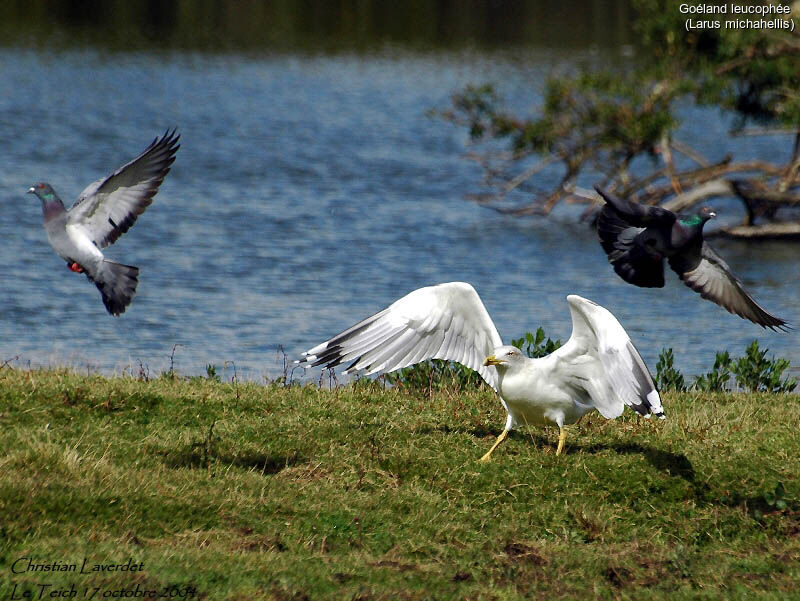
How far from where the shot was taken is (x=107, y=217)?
991 cm

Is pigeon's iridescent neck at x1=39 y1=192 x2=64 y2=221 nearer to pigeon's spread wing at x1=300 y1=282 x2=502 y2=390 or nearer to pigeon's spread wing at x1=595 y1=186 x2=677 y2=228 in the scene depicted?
pigeon's spread wing at x1=300 y1=282 x2=502 y2=390

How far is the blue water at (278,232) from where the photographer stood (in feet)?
54.4

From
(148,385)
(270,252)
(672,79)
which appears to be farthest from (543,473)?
(672,79)

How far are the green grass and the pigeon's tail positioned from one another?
65 centimetres

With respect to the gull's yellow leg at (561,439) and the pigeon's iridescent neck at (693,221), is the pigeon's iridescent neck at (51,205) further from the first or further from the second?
the pigeon's iridescent neck at (693,221)

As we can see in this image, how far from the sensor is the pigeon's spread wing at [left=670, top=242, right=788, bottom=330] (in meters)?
9.09

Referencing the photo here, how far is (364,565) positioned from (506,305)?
1254 centimetres

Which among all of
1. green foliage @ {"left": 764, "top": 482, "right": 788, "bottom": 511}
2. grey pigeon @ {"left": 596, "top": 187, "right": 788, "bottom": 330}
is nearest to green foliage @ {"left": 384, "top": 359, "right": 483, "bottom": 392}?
grey pigeon @ {"left": 596, "top": 187, "right": 788, "bottom": 330}

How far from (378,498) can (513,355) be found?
1429 mm

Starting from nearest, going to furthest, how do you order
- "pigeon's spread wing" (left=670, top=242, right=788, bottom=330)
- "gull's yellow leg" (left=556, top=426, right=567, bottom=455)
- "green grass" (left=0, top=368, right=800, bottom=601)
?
1. "green grass" (left=0, top=368, right=800, bottom=601)
2. "gull's yellow leg" (left=556, top=426, right=567, bottom=455)
3. "pigeon's spread wing" (left=670, top=242, right=788, bottom=330)

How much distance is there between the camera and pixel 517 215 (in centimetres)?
2745

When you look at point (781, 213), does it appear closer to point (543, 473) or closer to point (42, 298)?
point (42, 298)

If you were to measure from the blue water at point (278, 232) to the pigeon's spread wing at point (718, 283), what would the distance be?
541 centimetres

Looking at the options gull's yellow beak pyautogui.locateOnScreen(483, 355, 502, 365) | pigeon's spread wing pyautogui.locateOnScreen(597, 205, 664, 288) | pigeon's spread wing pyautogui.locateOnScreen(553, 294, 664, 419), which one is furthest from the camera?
pigeon's spread wing pyautogui.locateOnScreen(597, 205, 664, 288)
